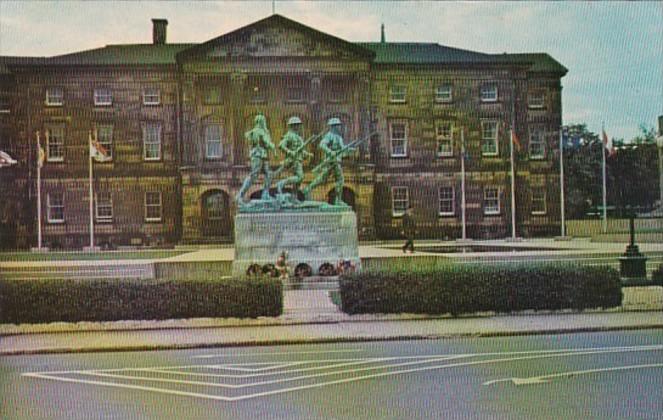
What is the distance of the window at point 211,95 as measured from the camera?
17.3m

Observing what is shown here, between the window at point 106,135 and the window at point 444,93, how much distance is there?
4.26 m

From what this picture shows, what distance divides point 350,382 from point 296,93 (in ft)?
45.0

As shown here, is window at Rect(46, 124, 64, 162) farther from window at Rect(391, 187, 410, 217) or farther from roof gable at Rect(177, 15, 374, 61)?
roof gable at Rect(177, 15, 374, 61)

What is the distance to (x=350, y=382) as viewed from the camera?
5.04m

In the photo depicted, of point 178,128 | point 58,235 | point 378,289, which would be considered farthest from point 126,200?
point 378,289

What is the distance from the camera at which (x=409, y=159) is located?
42.7ft

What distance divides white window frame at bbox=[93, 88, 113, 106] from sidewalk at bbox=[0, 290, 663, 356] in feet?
9.74

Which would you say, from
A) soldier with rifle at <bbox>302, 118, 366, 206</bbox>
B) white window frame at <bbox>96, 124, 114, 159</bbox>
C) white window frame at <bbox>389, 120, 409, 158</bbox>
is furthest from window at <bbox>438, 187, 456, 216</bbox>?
white window frame at <bbox>96, 124, 114, 159</bbox>

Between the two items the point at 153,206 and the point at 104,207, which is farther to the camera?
the point at 153,206

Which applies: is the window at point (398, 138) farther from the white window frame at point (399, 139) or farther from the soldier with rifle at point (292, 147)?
the soldier with rifle at point (292, 147)

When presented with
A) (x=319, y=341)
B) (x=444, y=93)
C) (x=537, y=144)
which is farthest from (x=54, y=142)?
(x=537, y=144)

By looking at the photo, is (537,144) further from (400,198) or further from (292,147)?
(292,147)

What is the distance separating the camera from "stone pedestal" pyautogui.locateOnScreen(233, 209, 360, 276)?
40.0 feet

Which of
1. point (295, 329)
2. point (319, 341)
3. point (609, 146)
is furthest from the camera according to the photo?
point (609, 146)
